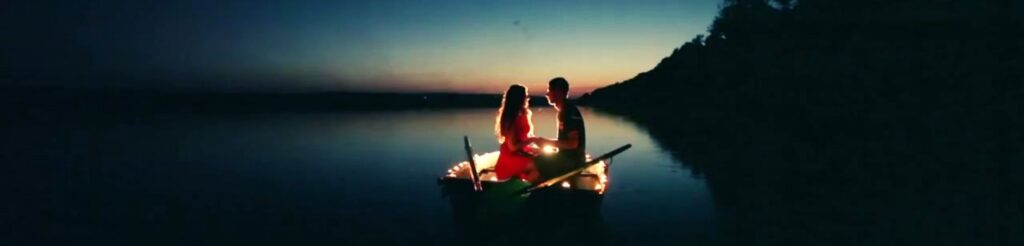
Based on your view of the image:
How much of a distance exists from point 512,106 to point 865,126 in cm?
3203

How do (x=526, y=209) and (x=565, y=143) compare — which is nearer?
(x=526, y=209)

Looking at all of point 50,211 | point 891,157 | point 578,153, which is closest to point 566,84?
point 578,153

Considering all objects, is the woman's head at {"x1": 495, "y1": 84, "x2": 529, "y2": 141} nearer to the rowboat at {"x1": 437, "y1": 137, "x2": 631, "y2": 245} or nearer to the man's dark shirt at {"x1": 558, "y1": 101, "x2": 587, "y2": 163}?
the man's dark shirt at {"x1": 558, "y1": 101, "x2": 587, "y2": 163}

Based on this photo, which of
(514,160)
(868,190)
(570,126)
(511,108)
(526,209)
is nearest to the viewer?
(526,209)

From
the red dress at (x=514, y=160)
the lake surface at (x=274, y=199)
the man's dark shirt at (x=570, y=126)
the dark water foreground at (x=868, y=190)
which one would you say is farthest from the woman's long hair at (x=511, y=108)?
the dark water foreground at (x=868, y=190)

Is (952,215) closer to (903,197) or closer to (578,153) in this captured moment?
(903,197)

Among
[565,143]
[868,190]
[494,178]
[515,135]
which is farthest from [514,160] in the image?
[868,190]

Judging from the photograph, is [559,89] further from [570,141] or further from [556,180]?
[556,180]

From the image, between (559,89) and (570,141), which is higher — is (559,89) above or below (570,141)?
above

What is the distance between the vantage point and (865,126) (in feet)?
110

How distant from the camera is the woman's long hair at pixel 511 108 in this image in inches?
320

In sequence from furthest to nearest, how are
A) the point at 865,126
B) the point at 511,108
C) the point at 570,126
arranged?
the point at 865,126, the point at 570,126, the point at 511,108

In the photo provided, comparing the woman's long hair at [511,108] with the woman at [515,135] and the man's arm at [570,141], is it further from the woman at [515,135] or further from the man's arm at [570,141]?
the man's arm at [570,141]

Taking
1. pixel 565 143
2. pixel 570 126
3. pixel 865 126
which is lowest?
pixel 865 126
